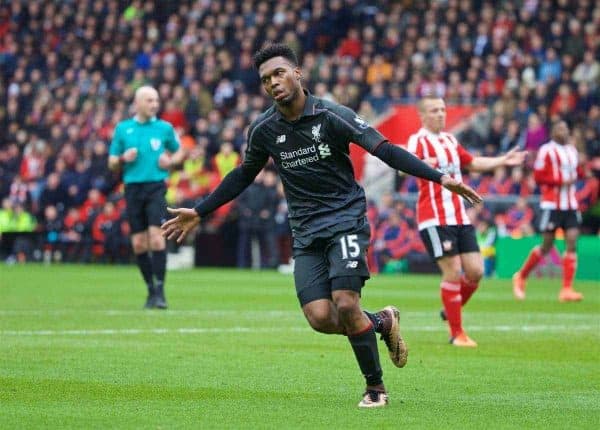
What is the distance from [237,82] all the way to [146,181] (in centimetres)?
1723

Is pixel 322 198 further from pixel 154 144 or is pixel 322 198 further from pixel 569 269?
pixel 569 269

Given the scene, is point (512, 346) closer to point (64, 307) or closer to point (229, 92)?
point (64, 307)

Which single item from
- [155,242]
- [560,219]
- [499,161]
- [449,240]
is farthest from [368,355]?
[560,219]

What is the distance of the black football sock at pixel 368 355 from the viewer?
803 centimetres

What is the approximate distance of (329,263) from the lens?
8117mm

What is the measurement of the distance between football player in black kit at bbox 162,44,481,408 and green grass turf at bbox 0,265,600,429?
484 millimetres

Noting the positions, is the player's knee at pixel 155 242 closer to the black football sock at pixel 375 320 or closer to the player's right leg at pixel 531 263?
the player's right leg at pixel 531 263

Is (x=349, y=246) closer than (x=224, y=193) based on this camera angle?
Yes

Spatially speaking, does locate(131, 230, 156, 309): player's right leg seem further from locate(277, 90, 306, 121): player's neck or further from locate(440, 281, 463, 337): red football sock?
locate(277, 90, 306, 121): player's neck

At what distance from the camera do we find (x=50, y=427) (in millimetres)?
6973

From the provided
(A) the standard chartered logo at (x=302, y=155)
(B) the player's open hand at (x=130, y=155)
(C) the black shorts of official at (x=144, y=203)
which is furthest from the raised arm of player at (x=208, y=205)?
(C) the black shorts of official at (x=144, y=203)

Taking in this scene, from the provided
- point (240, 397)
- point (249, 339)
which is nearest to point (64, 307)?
point (249, 339)

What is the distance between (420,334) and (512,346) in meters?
1.30

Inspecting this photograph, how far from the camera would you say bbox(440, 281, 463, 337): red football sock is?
12.3m
